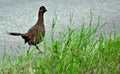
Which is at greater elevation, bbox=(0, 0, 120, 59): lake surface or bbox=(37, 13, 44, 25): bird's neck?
bbox=(37, 13, 44, 25): bird's neck

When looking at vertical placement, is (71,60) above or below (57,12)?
above

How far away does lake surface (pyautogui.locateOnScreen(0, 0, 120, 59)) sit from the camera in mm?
8898

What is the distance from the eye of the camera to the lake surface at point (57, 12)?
350 inches

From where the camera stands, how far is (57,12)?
32.7 ft

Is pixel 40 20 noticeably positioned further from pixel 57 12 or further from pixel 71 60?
pixel 57 12

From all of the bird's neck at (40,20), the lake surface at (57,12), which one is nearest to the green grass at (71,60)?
the bird's neck at (40,20)

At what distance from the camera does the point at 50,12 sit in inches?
389

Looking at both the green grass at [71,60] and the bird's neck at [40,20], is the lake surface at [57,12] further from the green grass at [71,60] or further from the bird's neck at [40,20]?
the green grass at [71,60]

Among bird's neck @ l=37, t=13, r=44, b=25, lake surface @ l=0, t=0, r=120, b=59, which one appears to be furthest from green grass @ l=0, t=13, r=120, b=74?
lake surface @ l=0, t=0, r=120, b=59

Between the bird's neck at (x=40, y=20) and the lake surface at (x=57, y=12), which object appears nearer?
the bird's neck at (x=40, y=20)

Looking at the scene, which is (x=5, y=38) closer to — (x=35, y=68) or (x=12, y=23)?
(x=12, y=23)

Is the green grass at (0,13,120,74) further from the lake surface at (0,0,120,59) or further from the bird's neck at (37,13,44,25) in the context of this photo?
the lake surface at (0,0,120,59)

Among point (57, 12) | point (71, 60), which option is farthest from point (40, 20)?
point (57, 12)

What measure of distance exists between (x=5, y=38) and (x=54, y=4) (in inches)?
93.8
